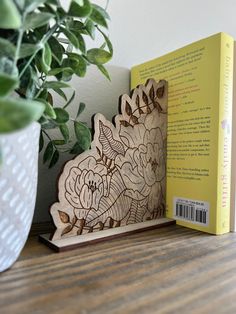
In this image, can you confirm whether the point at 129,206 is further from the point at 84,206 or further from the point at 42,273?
the point at 42,273

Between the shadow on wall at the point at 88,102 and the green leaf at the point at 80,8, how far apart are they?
267 mm

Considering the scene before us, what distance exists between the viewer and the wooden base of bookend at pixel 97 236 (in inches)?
16.9

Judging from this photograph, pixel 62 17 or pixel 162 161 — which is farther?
pixel 162 161

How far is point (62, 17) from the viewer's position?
33 cm

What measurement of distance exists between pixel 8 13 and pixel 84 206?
0.33 meters

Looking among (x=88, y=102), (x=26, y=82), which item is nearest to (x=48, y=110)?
(x=26, y=82)

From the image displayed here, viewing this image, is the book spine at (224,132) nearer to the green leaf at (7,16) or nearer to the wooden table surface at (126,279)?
the wooden table surface at (126,279)

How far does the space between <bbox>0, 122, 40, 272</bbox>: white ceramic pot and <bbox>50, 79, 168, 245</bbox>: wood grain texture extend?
98mm

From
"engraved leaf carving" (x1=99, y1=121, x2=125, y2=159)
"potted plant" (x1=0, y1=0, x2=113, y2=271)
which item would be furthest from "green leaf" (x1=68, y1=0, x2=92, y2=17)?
"engraved leaf carving" (x1=99, y1=121, x2=125, y2=159)

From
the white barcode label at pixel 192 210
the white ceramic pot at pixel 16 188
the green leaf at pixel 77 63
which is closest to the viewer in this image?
the white ceramic pot at pixel 16 188

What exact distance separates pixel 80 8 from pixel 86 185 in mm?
270

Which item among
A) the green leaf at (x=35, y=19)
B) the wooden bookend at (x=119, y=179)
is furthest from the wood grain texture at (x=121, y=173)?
the green leaf at (x=35, y=19)

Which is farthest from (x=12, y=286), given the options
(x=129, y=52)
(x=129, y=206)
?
(x=129, y=52)

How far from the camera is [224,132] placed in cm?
51
